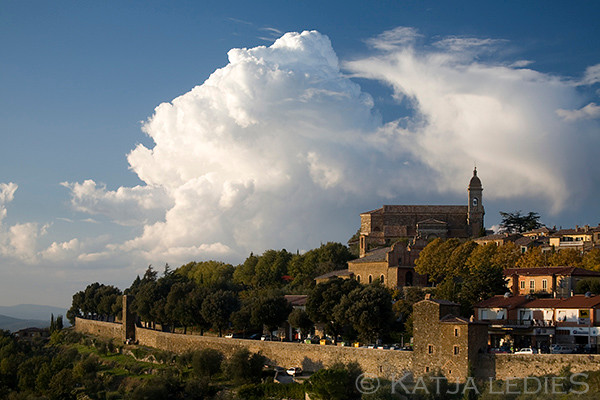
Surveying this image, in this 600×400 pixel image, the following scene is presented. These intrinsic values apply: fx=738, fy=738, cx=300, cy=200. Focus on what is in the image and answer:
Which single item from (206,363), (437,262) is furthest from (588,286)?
(206,363)

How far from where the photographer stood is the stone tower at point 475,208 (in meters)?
90.3

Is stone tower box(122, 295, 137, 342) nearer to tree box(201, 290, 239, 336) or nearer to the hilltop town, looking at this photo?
the hilltop town

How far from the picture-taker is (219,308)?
2375 inches

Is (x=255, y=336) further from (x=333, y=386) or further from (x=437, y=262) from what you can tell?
(x=333, y=386)

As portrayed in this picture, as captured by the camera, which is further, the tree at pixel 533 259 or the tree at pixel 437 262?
the tree at pixel 437 262

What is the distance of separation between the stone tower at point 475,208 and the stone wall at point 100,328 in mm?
43225

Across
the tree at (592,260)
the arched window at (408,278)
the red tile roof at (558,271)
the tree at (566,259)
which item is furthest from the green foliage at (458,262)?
the tree at (592,260)

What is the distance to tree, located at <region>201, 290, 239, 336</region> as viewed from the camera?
6009 cm

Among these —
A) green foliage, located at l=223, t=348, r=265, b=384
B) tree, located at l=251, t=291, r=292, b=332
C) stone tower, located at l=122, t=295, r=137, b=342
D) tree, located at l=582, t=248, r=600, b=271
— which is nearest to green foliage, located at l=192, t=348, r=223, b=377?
green foliage, located at l=223, t=348, r=265, b=384

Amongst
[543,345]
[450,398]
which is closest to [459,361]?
[450,398]

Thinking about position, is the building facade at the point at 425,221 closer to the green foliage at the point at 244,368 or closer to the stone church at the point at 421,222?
the stone church at the point at 421,222

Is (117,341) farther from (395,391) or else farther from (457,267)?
(395,391)

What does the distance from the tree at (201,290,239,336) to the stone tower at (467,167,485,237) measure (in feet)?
127

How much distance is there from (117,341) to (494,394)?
47880 millimetres
